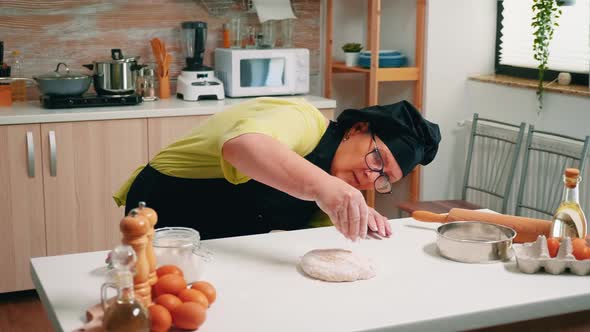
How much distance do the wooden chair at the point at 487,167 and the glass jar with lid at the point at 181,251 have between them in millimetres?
2288

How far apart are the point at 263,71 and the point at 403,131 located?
7.38 ft

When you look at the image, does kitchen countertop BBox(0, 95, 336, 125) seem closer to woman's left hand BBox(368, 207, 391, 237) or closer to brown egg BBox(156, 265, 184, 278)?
woman's left hand BBox(368, 207, 391, 237)

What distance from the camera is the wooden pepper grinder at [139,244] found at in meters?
1.36

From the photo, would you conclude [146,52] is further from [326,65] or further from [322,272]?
[322,272]

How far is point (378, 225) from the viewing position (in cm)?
200

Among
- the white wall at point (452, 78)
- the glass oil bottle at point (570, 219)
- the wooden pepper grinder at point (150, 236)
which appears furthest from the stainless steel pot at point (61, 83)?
the glass oil bottle at point (570, 219)

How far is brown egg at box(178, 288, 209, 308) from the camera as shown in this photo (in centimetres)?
142

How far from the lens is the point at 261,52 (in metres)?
4.14

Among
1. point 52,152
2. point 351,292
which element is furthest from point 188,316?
point 52,152

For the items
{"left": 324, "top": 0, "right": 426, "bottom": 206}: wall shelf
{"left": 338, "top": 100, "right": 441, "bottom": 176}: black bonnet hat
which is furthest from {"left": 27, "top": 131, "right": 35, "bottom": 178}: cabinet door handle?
{"left": 338, "top": 100, "right": 441, "bottom": 176}: black bonnet hat

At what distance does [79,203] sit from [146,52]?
99 centimetres

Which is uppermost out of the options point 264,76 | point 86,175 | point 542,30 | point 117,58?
point 542,30

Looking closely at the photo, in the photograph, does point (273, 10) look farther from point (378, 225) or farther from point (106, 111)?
point (378, 225)

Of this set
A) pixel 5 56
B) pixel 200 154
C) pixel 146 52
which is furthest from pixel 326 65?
pixel 200 154
